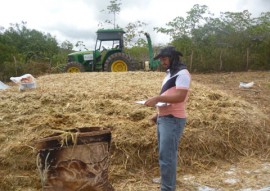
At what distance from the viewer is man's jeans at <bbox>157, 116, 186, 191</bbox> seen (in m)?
2.96

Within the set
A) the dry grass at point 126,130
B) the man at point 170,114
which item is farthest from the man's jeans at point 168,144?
the dry grass at point 126,130

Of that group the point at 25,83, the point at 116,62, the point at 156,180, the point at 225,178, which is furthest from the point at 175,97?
the point at 116,62

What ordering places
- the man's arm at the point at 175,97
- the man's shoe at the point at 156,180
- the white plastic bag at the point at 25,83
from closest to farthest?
the man's arm at the point at 175,97 < the man's shoe at the point at 156,180 < the white plastic bag at the point at 25,83

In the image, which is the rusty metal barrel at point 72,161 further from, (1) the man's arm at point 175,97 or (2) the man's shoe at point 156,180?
(2) the man's shoe at point 156,180

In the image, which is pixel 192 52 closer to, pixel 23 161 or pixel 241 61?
pixel 241 61

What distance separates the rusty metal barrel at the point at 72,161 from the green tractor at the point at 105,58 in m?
8.45

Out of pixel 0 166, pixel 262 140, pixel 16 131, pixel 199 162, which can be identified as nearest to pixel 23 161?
pixel 0 166

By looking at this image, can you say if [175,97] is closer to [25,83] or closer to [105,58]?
[25,83]

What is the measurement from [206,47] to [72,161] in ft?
49.6

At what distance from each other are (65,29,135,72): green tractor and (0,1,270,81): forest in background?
54.8 inches

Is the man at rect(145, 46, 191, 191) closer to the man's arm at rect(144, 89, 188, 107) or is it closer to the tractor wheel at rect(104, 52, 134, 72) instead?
the man's arm at rect(144, 89, 188, 107)

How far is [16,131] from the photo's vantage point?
439cm

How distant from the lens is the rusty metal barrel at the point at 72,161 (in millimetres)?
2453

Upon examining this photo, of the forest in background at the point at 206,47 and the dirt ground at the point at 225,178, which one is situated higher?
the forest in background at the point at 206,47
